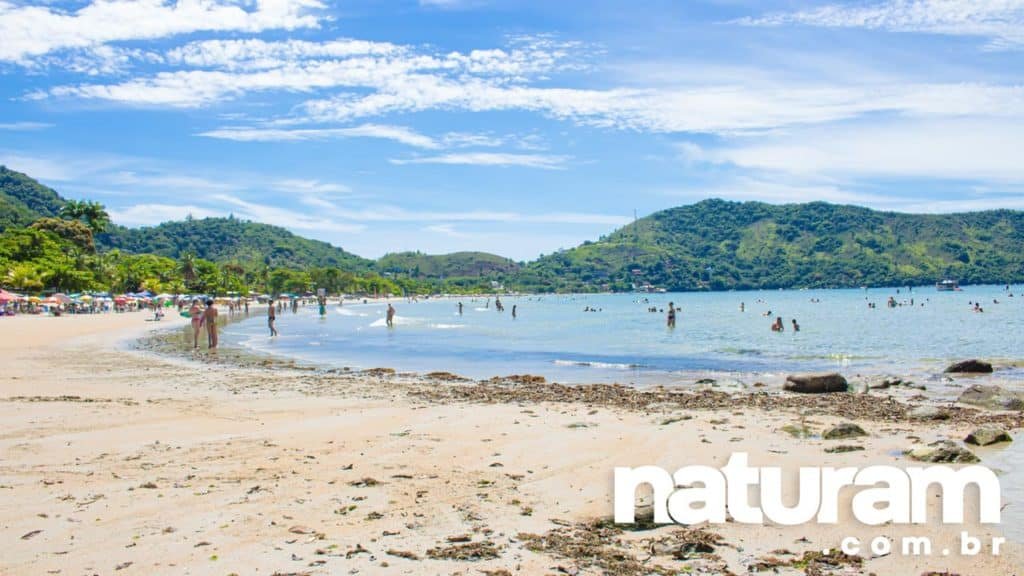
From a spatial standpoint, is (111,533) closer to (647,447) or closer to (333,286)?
(647,447)

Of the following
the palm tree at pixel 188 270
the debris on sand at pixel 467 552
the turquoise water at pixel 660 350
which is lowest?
the turquoise water at pixel 660 350

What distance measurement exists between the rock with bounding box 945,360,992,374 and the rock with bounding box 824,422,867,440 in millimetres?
13624

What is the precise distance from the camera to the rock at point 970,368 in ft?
71.5

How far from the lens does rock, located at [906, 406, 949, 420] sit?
41.0 feet

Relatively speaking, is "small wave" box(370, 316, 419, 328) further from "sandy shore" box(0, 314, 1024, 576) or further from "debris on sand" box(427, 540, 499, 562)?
"debris on sand" box(427, 540, 499, 562)

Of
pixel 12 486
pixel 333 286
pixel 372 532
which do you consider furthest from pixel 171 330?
pixel 333 286

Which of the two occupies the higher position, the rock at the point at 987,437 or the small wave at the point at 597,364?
the rock at the point at 987,437

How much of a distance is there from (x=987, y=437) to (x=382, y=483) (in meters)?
8.14

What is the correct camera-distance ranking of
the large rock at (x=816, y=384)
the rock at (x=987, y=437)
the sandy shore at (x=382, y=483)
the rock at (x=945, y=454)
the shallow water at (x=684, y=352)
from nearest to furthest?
the sandy shore at (x=382, y=483), the rock at (x=945, y=454), the rock at (x=987, y=437), the large rock at (x=816, y=384), the shallow water at (x=684, y=352)

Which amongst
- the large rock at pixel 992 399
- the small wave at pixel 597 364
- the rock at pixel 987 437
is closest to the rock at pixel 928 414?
the large rock at pixel 992 399

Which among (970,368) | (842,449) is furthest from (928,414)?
(970,368)

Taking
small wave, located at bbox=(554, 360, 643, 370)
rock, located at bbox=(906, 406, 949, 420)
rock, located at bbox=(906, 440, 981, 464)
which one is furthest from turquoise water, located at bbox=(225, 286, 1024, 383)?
rock, located at bbox=(906, 440, 981, 464)

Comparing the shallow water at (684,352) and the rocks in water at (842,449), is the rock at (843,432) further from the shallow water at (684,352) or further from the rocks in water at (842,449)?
the shallow water at (684,352)

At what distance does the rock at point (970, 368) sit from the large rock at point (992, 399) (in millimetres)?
7503
